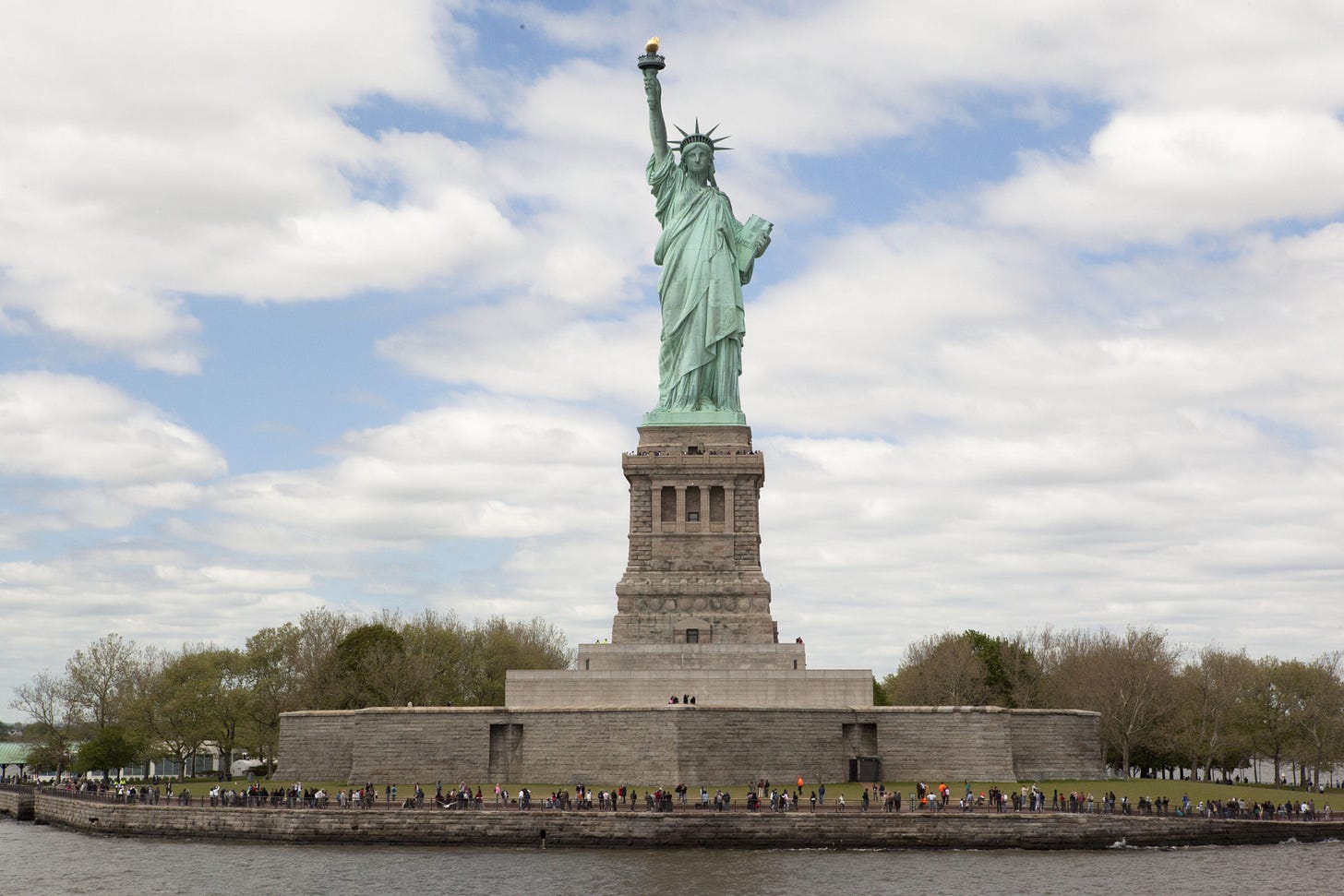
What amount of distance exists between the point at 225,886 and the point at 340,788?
13.4m

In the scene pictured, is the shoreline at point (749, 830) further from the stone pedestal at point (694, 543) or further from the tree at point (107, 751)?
the tree at point (107, 751)

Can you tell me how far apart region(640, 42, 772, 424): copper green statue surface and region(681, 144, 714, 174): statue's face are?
39 millimetres

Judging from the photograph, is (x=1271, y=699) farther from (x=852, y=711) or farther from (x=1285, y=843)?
(x=852, y=711)

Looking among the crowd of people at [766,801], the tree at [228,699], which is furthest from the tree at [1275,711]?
the tree at [228,699]

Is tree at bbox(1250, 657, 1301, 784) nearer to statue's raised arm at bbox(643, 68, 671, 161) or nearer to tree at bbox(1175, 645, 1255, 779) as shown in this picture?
tree at bbox(1175, 645, 1255, 779)

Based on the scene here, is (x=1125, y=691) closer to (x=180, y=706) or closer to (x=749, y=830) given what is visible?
(x=749, y=830)

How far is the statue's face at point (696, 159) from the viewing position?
63.7 meters

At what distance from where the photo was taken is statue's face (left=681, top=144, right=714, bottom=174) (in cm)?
6372

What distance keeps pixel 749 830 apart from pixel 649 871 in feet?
17.0

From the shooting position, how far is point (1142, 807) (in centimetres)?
4831

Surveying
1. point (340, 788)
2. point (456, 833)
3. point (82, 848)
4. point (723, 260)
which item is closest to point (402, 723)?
point (340, 788)

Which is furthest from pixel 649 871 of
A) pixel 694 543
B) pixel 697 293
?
pixel 697 293

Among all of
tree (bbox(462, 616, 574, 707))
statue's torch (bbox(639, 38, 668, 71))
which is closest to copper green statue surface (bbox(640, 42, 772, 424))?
statue's torch (bbox(639, 38, 668, 71))

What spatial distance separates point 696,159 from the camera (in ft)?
209
